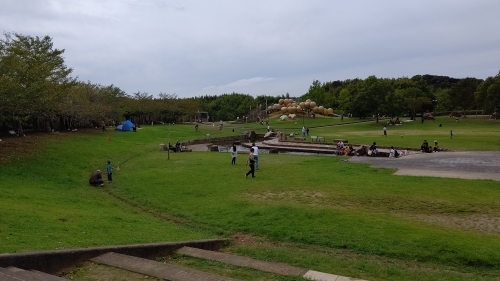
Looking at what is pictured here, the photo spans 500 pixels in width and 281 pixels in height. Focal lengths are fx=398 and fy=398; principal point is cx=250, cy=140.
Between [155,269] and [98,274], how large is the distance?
102 cm

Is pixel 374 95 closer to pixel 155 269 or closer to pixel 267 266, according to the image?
pixel 267 266

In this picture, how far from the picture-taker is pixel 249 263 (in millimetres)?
8625

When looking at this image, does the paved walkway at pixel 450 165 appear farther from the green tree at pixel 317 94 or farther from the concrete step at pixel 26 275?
the green tree at pixel 317 94

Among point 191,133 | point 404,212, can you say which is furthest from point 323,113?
point 404,212

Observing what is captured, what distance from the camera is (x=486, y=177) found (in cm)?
1983

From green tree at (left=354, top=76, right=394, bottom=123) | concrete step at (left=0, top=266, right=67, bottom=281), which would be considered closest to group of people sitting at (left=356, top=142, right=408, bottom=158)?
concrete step at (left=0, top=266, right=67, bottom=281)

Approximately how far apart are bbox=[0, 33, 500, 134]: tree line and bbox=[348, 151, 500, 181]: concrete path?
2264 centimetres

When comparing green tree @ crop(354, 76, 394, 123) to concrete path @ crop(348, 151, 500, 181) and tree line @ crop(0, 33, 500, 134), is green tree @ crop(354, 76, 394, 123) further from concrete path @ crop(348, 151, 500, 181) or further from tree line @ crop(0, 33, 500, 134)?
concrete path @ crop(348, 151, 500, 181)

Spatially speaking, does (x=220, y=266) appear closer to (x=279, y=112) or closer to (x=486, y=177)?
(x=486, y=177)

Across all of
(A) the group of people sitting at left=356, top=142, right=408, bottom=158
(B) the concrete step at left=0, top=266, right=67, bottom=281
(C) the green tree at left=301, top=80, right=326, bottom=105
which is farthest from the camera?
(C) the green tree at left=301, top=80, right=326, bottom=105

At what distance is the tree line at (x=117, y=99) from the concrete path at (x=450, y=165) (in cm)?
2264

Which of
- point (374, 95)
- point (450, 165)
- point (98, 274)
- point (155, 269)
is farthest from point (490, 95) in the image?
point (98, 274)

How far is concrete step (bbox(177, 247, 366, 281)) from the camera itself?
25.4ft

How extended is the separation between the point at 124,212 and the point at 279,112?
8037 cm
